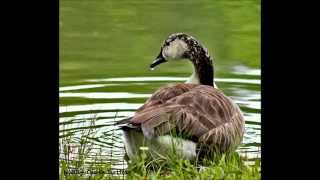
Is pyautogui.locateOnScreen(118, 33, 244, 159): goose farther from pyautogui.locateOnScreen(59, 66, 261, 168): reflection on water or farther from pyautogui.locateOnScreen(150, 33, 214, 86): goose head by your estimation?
pyautogui.locateOnScreen(150, 33, 214, 86): goose head

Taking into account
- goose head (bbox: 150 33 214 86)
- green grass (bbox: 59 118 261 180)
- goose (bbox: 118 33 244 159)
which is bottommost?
green grass (bbox: 59 118 261 180)

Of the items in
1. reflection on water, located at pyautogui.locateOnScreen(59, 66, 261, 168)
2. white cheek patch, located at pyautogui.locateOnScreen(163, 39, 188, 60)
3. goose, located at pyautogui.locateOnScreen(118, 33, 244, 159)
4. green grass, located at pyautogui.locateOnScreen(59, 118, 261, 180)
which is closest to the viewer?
green grass, located at pyautogui.locateOnScreen(59, 118, 261, 180)

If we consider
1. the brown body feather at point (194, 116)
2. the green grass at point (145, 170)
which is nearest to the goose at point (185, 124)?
the brown body feather at point (194, 116)

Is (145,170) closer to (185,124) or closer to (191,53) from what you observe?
(185,124)

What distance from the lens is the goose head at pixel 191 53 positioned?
28.8 feet

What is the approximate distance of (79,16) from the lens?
16656 millimetres

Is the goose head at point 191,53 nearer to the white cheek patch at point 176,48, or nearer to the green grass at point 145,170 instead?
the white cheek patch at point 176,48

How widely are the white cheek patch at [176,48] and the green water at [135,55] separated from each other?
73 cm

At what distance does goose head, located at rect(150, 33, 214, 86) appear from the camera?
8789 millimetres

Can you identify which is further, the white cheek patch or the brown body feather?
the white cheek patch

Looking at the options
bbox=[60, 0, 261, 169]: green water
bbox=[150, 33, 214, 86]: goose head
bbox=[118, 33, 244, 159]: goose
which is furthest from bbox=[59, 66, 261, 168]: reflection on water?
bbox=[150, 33, 214, 86]: goose head
